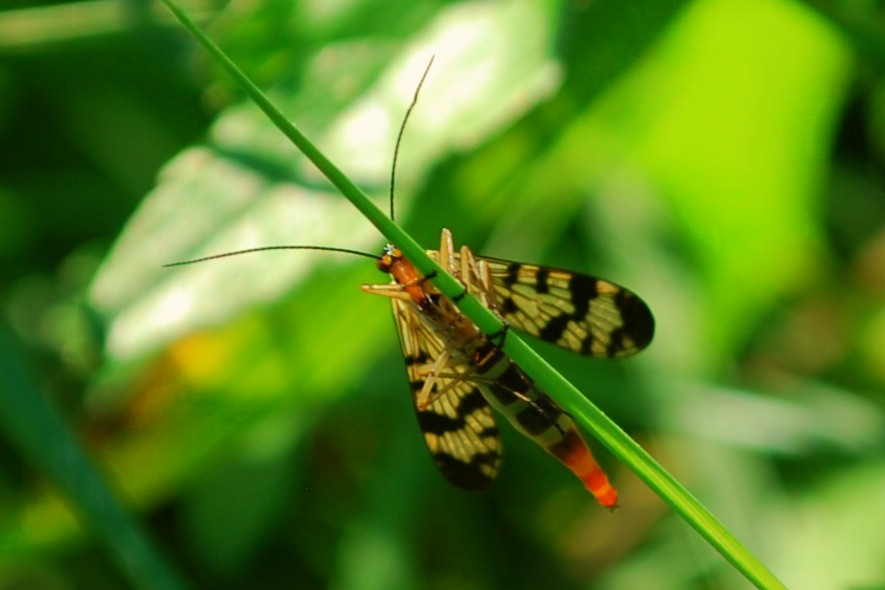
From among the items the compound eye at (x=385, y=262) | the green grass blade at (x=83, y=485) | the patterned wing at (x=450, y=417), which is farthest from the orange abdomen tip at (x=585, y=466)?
the green grass blade at (x=83, y=485)

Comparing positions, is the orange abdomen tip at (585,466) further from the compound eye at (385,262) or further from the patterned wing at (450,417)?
the compound eye at (385,262)

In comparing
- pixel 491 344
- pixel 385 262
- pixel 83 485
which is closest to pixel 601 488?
pixel 491 344

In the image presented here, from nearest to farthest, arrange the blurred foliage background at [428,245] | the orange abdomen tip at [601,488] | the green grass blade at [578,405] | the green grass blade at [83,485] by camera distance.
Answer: the green grass blade at [578,405] < the orange abdomen tip at [601,488] < the blurred foliage background at [428,245] < the green grass blade at [83,485]

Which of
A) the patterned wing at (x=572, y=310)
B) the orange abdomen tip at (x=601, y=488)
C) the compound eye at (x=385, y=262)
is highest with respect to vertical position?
the compound eye at (x=385, y=262)

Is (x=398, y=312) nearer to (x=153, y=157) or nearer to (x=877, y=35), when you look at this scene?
(x=877, y=35)

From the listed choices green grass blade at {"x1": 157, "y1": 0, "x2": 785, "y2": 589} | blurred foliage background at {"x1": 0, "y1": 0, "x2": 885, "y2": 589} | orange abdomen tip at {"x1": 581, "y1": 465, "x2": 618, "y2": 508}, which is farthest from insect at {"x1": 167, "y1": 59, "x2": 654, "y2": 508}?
green grass blade at {"x1": 157, "y1": 0, "x2": 785, "y2": 589}

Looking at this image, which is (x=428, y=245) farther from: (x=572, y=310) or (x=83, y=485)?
(x=83, y=485)

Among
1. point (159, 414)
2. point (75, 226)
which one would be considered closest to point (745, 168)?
point (159, 414)

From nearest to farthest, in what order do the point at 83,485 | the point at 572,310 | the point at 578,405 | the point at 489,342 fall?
the point at 578,405 → the point at 489,342 → the point at 572,310 → the point at 83,485
